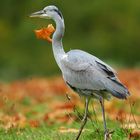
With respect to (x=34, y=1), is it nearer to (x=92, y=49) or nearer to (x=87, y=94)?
(x=92, y=49)

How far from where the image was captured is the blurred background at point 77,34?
35719 millimetres

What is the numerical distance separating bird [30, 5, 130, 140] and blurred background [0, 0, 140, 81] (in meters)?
24.9

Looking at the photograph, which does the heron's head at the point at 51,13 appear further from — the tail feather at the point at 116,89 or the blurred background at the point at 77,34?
the blurred background at the point at 77,34

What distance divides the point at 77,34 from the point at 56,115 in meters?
22.9

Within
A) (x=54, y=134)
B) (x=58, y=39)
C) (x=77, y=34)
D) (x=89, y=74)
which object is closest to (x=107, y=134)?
(x=89, y=74)

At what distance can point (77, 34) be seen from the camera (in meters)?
37.1

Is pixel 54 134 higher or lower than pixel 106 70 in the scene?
lower

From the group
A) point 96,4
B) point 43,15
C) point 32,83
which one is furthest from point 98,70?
point 96,4

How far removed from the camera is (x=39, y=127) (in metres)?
13.0

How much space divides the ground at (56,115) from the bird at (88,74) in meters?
0.34

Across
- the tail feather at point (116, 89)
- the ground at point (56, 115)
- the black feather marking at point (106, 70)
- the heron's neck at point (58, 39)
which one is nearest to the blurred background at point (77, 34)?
the ground at point (56, 115)

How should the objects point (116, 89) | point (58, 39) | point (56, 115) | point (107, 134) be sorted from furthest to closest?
point (56, 115)
point (58, 39)
point (107, 134)
point (116, 89)

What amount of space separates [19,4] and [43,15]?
95.8 feet

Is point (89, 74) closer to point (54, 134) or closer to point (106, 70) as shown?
point (106, 70)
